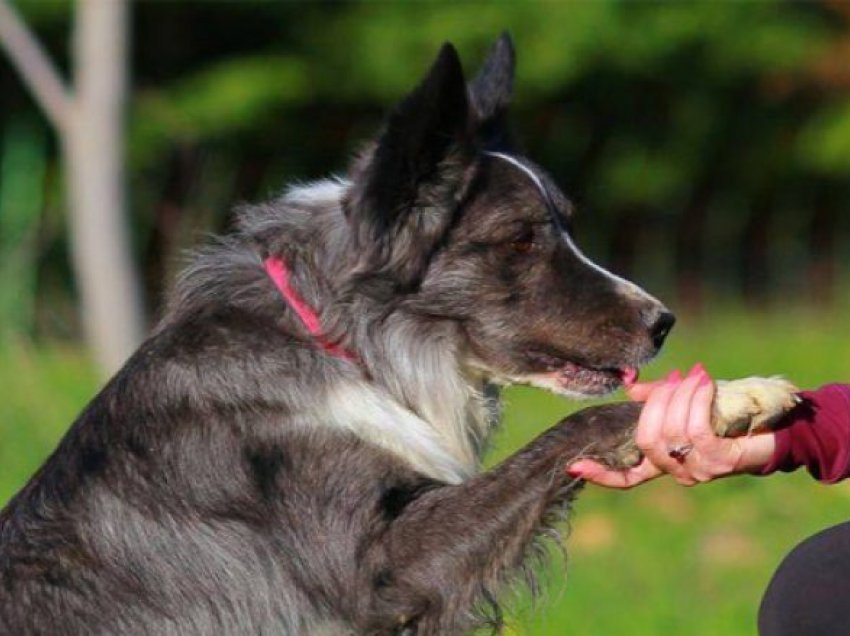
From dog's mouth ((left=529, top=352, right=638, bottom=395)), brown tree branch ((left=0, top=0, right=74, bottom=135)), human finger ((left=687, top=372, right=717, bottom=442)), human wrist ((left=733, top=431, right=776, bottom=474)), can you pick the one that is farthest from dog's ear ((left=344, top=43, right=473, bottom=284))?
brown tree branch ((left=0, top=0, right=74, bottom=135))

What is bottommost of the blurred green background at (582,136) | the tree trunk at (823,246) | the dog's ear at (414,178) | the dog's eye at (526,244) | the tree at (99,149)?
the tree trunk at (823,246)

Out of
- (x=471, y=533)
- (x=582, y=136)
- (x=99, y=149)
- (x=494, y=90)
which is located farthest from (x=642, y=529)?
(x=582, y=136)

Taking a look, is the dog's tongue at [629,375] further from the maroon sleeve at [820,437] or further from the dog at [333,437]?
the maroon sleeve at [820,437]

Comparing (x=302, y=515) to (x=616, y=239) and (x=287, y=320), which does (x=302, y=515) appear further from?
(x=616, y=239)

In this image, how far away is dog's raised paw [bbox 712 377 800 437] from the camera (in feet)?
13.3

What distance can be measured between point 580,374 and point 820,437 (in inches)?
37.1

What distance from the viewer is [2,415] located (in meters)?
9.80

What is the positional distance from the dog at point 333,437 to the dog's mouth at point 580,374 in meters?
0.04

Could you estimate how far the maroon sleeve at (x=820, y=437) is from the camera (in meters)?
4.02

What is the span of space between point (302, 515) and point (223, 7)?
15.5 m

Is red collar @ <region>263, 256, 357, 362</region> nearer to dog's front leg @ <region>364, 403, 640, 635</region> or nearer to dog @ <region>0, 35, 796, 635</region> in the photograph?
dog @ <region>0, 35, 796, 635</region>

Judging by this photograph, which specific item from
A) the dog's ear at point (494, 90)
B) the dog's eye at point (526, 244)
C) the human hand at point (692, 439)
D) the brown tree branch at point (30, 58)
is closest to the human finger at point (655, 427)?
the human hand at point (692, 439)

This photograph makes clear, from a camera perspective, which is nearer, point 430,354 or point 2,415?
point 430,354

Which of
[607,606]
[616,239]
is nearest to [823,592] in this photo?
[607,606]
